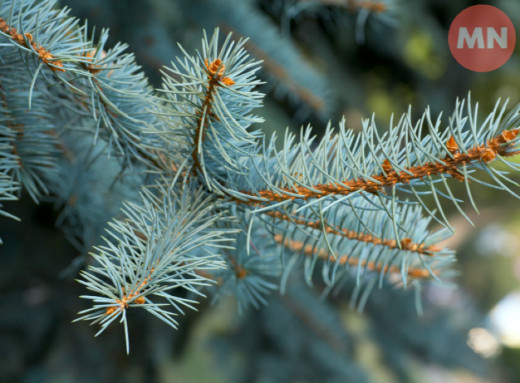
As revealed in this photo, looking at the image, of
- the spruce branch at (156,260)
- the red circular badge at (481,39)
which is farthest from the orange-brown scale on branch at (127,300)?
the red circular badge at (481,39)

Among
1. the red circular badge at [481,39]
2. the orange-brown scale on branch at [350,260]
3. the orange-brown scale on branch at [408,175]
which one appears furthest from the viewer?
the red circular badge at [481,39]

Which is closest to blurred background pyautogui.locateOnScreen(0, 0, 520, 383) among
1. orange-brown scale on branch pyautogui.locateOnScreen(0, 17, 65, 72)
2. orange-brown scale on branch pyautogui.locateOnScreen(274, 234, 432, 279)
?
orange-brown scale on branch pyautogui.locateOnScreen(274, 234, 432, 279)

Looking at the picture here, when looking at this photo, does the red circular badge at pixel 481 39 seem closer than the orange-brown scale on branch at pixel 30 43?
No

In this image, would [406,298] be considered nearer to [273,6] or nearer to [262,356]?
[262,356]

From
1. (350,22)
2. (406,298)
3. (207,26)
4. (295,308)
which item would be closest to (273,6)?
(207,26)

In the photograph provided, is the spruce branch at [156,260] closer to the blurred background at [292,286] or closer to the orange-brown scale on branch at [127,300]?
the orange-brown scale on branch at [127,300]

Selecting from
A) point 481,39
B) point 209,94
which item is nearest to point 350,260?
point 209,94
